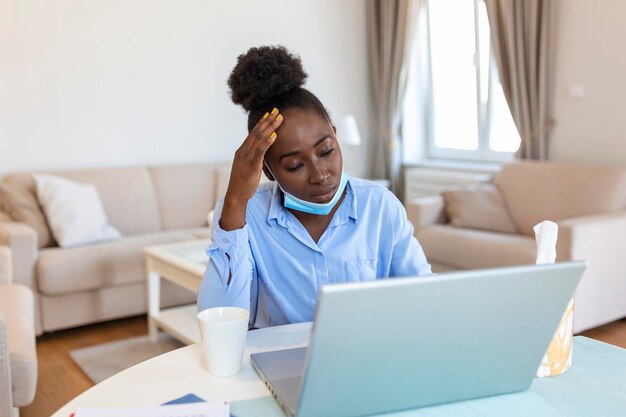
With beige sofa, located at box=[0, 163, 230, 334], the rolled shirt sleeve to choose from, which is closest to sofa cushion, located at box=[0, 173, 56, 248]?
beige sofa, located at box=[0, 163, 230, 334]

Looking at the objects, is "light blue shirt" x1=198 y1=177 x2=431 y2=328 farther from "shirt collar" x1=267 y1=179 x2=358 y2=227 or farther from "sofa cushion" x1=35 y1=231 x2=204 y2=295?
"sofa cushion" x1=35 y1=231 x2=204 y2=295

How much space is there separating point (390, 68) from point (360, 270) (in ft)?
13.2

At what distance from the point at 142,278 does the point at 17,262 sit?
0.62 m

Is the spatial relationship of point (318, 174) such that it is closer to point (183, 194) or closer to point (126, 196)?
point (126, 196)

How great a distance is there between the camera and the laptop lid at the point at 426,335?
2.45ft

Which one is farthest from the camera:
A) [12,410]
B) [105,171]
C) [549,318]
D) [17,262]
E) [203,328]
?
[105,171]

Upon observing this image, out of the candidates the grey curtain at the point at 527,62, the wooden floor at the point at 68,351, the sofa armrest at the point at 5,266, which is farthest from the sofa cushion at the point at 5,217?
the grey curtain at the point at 527,62

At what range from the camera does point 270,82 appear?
129 cm

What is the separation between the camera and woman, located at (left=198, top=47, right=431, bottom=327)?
1.23m

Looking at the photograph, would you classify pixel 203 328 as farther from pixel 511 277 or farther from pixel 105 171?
pixel 105 171

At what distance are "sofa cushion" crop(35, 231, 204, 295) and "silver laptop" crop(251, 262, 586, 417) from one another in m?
2.72

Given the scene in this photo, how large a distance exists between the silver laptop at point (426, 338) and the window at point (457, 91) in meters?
3.74

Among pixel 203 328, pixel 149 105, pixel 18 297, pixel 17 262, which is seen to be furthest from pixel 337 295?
pixel 149 105

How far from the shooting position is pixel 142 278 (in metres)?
3.60
